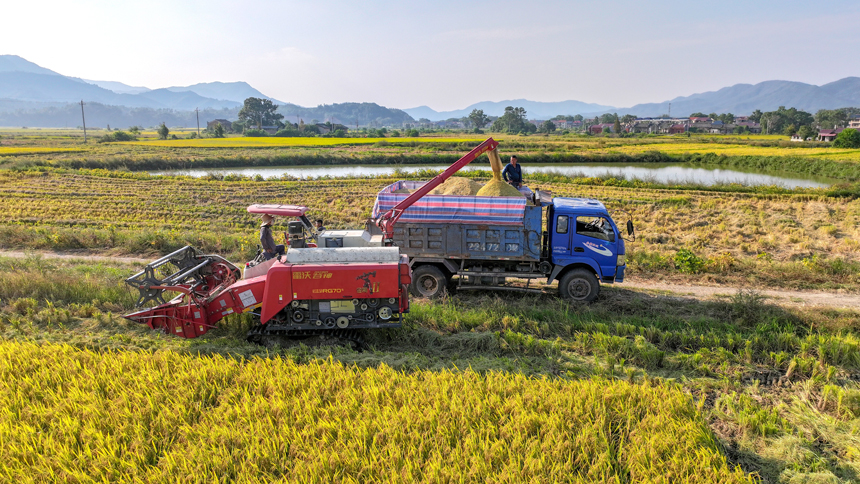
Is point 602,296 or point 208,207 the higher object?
point 208,207

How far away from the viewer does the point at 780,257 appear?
15344mm

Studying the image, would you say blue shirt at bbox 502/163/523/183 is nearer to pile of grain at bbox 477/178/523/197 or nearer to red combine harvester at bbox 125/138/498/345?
pile of grain at bbox 477/178/523/197

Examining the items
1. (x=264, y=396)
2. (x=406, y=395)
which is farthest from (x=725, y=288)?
(x=264, y=396)

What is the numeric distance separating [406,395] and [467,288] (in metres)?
5.47

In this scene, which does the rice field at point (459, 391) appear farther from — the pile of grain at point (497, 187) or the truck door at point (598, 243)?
the pile of grain at point (497, 187)

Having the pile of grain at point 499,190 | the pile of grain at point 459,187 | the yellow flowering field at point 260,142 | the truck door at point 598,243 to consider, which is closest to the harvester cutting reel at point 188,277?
the pile of grain at point 499,190

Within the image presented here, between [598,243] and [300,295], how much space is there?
6950 mm

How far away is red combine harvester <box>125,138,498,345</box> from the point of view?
316 inches

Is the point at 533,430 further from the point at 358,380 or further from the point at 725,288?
the point at 725,288

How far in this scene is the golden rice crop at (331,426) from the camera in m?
4.96

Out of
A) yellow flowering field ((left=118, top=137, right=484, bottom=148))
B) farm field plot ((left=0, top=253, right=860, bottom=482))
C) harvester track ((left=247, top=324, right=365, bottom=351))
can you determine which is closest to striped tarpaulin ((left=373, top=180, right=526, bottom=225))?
farm field plot ((left=0, top=253, right=860, bottom=482))

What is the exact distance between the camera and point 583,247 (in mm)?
11016

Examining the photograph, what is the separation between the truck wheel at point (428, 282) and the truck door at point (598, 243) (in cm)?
327

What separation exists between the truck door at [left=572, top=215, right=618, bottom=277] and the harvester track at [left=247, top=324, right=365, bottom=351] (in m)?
5.65
